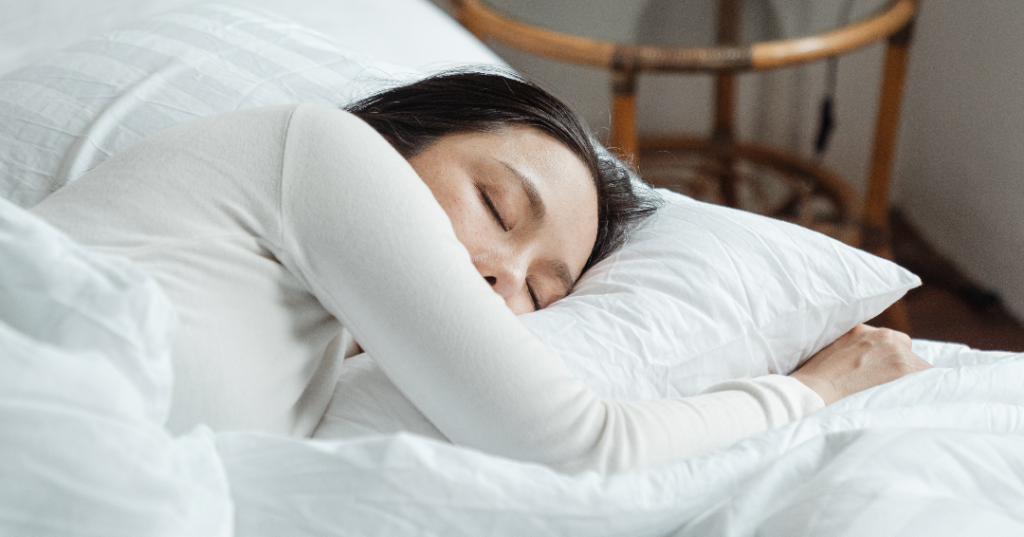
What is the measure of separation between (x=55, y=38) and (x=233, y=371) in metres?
0.78

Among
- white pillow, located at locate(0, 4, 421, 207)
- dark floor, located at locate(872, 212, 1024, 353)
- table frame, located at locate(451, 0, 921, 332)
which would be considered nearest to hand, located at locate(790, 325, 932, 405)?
table frame, located at locate(451, 0, 921, 332)

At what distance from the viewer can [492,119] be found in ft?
2.23

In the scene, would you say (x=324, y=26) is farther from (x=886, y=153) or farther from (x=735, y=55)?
(x=886, y=153)

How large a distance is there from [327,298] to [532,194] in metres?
0.20

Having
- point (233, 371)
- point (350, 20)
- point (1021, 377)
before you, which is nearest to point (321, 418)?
point (233, 371)

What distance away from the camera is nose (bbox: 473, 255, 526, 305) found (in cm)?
61

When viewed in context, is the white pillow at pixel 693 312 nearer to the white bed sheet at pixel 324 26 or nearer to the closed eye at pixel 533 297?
the closed eye at pixel 533 297

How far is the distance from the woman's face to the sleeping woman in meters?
0.11

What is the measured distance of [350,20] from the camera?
1.10 meters

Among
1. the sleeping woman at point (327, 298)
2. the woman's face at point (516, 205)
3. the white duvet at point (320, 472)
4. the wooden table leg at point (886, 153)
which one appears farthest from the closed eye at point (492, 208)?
the wooden table leg at point (886, 153)

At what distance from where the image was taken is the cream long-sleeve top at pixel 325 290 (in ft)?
Answer: 1.54

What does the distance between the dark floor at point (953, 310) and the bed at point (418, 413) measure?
Result: 33.1 inches

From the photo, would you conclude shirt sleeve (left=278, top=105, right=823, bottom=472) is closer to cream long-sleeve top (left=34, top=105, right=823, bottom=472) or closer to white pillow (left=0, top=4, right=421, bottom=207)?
cream long-sleeve top (left=34, top=105, right=823, bottom=472)

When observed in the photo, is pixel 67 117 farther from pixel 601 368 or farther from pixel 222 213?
pixel 601 368
